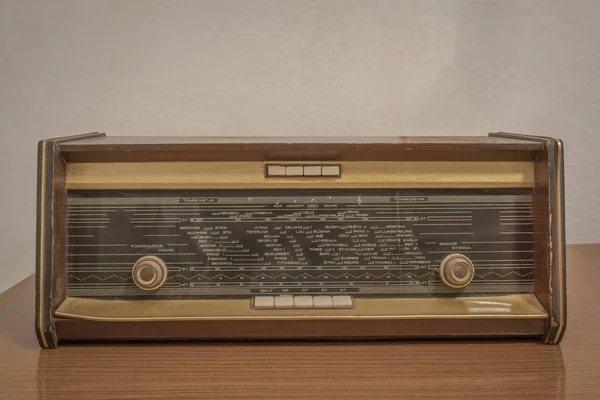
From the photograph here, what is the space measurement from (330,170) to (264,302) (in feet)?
0.62

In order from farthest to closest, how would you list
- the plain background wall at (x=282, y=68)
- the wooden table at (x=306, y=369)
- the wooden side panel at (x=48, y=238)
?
the plain background wall at (x=282, y=68)
the wooden side panel at (x=48, y=238)
the wooden table at (x=306, y=369)

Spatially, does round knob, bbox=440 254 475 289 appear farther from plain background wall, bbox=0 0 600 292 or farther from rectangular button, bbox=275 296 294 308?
plain background wall, bbox=0 0 600 292

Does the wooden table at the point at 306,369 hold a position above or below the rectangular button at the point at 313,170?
below

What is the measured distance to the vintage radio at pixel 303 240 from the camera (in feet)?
2.47

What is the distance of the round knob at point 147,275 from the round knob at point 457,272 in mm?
364

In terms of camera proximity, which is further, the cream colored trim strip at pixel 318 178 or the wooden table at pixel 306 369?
the cream colored trim strip at pixel 318 178

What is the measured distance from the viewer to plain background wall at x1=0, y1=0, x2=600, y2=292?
125cm

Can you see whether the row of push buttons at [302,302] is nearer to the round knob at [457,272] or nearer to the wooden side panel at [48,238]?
the round knob at [457,272]

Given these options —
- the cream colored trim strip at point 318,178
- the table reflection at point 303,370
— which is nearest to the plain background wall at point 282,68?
the cream colored trim strip at point 318,178

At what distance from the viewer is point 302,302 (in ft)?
2.48

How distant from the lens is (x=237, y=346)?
755 mm

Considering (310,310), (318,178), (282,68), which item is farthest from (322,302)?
(282,68)

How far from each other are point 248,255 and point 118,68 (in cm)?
68

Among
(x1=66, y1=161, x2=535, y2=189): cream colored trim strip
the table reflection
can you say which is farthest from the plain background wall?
the table reflection
